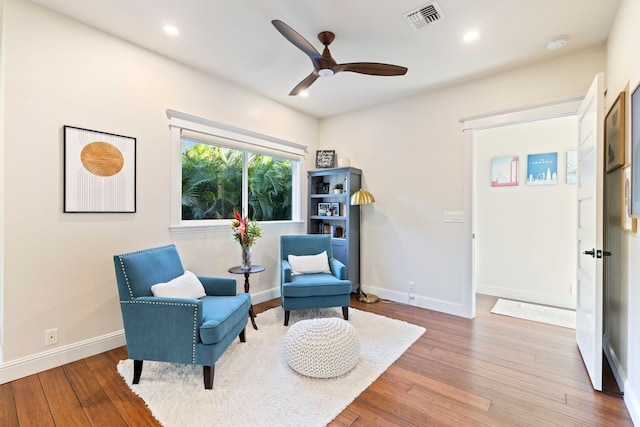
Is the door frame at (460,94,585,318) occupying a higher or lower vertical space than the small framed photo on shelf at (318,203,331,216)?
higher

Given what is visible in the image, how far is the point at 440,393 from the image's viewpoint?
200cm

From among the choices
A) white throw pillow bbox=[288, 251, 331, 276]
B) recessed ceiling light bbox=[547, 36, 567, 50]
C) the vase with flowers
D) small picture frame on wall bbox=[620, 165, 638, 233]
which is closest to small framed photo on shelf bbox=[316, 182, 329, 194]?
white throw pillow bbox=[288, 251, 331, 276]

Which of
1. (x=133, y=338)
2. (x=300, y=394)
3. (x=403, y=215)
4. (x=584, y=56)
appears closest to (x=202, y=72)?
(x=133, y=338)

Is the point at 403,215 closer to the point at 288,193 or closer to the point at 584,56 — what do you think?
the point at 288,193

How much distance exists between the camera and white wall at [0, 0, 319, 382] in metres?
2.14

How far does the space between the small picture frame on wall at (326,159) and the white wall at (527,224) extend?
6.45 ft

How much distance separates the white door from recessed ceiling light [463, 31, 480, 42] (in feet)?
3.16

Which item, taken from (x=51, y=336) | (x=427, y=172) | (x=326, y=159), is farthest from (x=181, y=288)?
(x=427, y=172)

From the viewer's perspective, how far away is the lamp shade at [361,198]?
3.90 m

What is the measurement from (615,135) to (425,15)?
1609 mm

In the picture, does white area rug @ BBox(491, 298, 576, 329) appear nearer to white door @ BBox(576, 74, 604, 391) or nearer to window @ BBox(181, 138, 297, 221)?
white door @ BBox(576, 74, 604, 391)

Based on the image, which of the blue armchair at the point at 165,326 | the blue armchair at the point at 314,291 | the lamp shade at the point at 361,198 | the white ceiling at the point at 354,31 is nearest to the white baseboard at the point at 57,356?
the blue armchair at the point at 165,326

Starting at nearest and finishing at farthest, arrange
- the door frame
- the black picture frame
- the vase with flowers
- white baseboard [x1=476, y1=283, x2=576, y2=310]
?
1. the black picture frame
2. the door frame
3. the vase with flowers
4. white baseboard [x1=476, y1=283, x2=576, y2=310]

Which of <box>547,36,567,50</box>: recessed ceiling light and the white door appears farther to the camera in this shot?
<box>547,36,567,50</box>: recessed ceiling light
